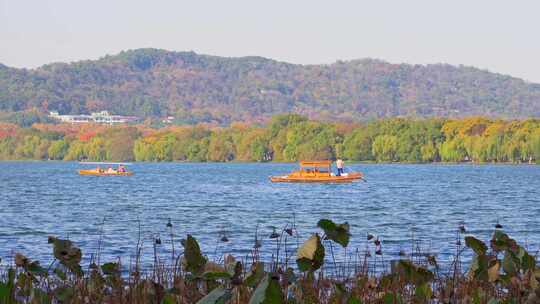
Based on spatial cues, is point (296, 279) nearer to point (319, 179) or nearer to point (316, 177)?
point (319, 179)

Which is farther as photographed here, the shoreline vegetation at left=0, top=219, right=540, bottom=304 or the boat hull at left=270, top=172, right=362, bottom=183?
the boat hull at left=270, top=172, right=362, bottom=183

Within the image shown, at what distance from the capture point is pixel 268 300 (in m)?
6.91

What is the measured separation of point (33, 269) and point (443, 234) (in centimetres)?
3561

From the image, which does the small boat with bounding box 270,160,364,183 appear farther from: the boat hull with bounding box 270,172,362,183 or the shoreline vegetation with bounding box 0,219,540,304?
the shoreline vegetation with bounding box 0,219,540,304

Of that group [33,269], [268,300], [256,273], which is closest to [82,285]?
[33,269]

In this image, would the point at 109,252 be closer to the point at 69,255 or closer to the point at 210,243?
the point at 210,243

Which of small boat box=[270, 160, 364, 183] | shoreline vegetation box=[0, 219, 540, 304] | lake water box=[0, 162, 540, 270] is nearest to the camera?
shoreline vegetation box=[0, 219, 540, 304]

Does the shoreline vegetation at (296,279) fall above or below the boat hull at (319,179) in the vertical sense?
above

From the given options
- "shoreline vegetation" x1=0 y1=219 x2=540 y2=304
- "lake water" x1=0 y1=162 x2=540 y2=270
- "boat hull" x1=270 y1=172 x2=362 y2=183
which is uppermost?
"shoreline vegetation" x1=0 y1=219 x2=540 y2=304

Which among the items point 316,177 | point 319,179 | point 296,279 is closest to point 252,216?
point 296,279

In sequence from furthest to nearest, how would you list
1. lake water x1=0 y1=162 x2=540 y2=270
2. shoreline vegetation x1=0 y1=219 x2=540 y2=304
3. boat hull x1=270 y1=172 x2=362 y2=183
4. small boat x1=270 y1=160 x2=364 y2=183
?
small boat x1=270 y1=160 x2=364 y2=183
boat hull x1=270 y1=172 x2=362 y2=183
lake water x1=0 y1=162 x2=540 y2=270
shoreline vegetation x1=0 y1=219 x2=540 y2=304

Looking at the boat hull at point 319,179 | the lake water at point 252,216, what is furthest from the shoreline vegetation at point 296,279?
the boat hull at point 319,179

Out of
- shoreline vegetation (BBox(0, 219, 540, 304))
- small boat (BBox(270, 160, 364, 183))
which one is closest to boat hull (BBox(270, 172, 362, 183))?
small boat (BBox(270, 160, 364, 183))

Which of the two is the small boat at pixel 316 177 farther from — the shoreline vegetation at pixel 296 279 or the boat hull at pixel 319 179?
the shoreline vegetation at pixel 296 279
